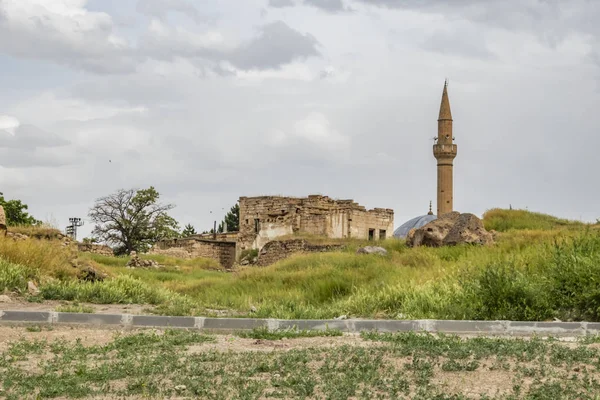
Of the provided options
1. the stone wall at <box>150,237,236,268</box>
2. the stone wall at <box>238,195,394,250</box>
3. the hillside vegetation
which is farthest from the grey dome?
the hillside vegetation

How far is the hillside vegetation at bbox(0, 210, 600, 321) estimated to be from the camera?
11914 mm

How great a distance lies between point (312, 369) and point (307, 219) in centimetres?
4049

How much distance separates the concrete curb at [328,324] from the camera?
1062 cm

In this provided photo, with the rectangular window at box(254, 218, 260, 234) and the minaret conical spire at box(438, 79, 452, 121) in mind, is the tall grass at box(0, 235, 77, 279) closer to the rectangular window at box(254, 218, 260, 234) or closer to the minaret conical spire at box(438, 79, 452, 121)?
the rectangular window at box(254, 218, 260, 234)

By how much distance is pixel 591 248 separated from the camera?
13609 mm

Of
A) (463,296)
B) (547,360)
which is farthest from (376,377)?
(463,296)

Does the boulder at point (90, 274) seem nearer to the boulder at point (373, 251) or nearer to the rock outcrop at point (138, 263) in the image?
the boulder at point (373, 251)

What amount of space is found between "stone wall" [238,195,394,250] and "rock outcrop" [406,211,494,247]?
76.7ft

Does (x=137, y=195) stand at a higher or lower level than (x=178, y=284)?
higher

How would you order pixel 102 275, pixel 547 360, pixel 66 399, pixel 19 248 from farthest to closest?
1. pixel 102 275
2. pixel 19 248
3. pixel 547 360
4. pixel 66 399

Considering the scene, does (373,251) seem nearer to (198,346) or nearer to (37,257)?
(37,257)

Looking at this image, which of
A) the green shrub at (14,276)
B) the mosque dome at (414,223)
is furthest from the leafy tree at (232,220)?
the green shrub at (14,276)

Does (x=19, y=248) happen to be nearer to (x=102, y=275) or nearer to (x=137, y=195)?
(x=102, y=275)

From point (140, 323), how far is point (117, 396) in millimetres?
4343
